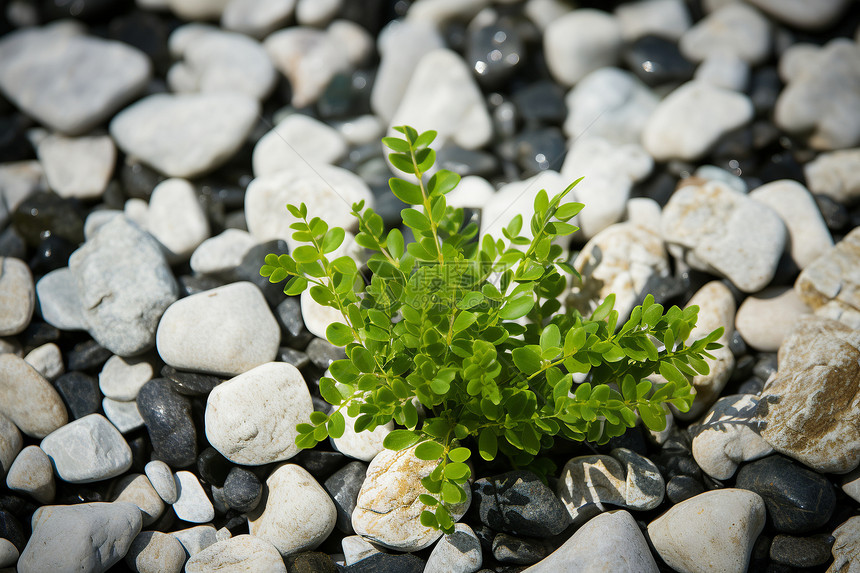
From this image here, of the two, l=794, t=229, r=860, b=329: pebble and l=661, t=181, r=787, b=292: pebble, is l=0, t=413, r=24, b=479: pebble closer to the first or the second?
l=661, t=181, r=787, b=292: pebble

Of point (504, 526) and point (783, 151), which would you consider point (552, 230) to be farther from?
point (783, 151)

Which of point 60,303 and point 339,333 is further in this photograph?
point 60,303

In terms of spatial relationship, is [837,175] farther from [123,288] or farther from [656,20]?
[123,288]

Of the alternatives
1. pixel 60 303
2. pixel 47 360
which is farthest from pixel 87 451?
pixel 60 303

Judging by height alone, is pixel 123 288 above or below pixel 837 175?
below

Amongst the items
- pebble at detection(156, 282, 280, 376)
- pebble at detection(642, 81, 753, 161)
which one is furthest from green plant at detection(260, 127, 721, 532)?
pebble at detection(642, 81, 753, 161)

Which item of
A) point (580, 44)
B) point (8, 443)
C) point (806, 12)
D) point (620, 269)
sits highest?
point (806, 12)

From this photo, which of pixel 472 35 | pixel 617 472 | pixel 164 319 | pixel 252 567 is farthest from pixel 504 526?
pixel 472 35
